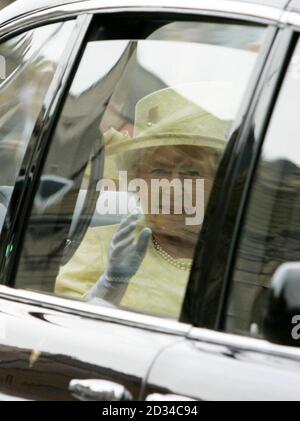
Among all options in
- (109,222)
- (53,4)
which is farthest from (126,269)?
(53,4)

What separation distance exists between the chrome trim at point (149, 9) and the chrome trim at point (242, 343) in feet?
2.41

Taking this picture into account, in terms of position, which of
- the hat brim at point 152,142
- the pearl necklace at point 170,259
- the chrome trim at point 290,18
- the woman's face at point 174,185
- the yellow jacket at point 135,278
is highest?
the chrome trim at point 290,18

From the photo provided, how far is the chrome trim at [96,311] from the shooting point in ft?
8.43

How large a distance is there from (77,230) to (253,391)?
88cm

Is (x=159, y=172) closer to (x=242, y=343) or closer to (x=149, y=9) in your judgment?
(x=149, y=9)

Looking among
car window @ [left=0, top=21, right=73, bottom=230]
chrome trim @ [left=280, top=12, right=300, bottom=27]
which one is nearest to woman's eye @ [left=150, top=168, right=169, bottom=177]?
car window @ [left=0, top=21, right=73, bottom=230]

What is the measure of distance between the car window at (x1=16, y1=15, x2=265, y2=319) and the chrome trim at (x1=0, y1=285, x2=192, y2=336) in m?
0.03

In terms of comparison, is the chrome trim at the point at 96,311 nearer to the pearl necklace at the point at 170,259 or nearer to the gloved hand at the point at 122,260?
the gloved hand at the point at 122,260

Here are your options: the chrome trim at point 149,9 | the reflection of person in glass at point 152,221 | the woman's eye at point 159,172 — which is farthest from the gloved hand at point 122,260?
the chrome trim at point 149,9

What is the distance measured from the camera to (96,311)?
8.95 ft

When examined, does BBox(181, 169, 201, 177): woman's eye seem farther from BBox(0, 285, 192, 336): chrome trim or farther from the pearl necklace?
BBox(0, 285, 192, 336): chrome trim

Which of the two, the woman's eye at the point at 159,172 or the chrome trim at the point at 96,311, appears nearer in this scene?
the chrome trim at the point at 96,311

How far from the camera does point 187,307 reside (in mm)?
2557
